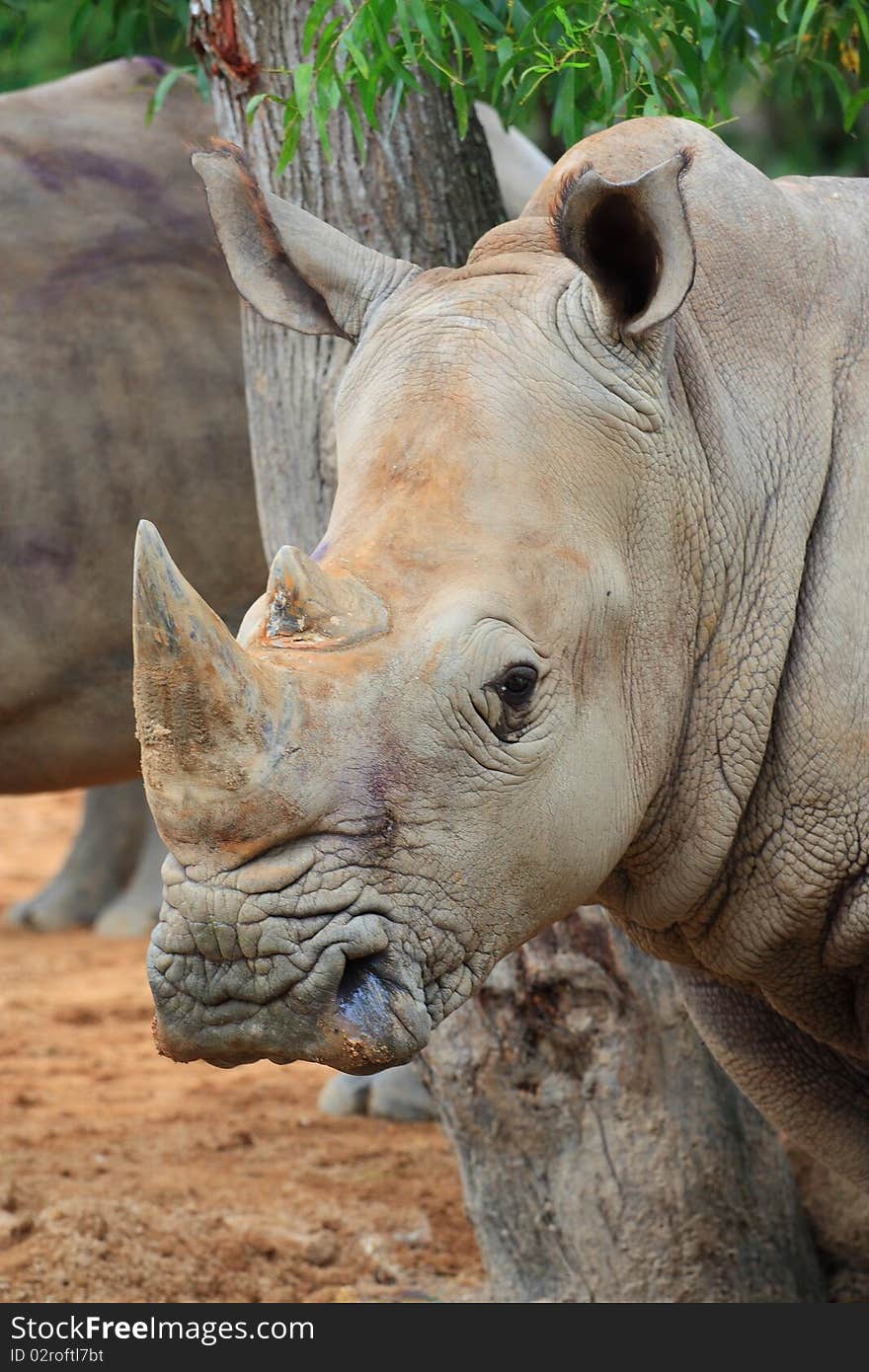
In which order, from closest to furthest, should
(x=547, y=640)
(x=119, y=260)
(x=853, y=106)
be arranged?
(x=547, y=640) → (x=853, y=106) → (x=119, y=260)

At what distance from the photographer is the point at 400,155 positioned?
4.66 metres

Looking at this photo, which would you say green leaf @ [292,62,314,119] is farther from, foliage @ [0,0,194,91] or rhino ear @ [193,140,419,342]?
foliage @ [0,0,194,91]

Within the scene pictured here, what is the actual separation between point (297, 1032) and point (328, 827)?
0.31 metres

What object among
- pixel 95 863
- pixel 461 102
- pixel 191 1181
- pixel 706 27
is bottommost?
pixel 95 863

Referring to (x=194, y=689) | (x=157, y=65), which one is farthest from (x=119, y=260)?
(x=194, y=689)

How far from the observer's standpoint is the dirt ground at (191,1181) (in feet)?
16.7

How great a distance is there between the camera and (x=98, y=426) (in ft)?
18.5

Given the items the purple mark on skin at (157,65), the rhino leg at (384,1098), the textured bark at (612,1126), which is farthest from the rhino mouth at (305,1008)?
the purple mark on skin at (157,65)

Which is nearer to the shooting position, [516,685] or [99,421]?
[516,685]

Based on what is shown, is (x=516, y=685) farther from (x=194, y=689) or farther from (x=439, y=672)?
(x=194, y=689)

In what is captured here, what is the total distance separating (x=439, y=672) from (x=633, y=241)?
2.72 ft

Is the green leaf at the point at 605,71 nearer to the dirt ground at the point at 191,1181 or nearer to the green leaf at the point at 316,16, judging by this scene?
the green leaf at the point at 316,16

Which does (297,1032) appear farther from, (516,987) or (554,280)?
(516,987)

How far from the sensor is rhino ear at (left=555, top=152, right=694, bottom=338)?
3027 millimetres
